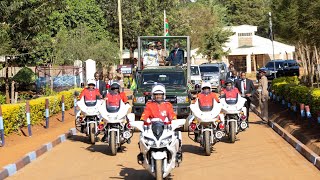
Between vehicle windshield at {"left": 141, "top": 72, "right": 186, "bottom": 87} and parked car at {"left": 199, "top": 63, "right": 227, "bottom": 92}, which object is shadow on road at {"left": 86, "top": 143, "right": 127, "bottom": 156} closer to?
vehicle windshield at {"left": 141, "top": 72, "right": 186, "bottom": 87}

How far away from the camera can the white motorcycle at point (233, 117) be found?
14383 mm

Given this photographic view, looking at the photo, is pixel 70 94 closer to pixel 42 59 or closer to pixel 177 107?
pixel 177 107

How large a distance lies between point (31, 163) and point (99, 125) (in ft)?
6.43

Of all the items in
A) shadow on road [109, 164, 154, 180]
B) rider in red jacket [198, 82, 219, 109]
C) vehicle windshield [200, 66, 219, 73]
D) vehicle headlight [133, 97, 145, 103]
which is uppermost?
vehicle windshield [200, 66, 219, 73]

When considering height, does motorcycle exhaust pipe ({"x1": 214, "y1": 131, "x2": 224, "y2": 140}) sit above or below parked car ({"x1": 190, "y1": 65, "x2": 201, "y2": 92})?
below

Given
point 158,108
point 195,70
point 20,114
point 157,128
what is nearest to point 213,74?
point 195,70

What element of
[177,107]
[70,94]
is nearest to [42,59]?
[70,94]

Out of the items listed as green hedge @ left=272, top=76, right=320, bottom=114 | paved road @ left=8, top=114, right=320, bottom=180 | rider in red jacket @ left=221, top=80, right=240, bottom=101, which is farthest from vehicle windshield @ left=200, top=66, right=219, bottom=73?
rider in red jacket @ left=221, top=80, right=240, bottom=101

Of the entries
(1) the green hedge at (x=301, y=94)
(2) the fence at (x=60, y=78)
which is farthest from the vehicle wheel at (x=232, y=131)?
(2) the fence at (x=60, y=78)

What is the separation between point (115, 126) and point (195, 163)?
221 cm

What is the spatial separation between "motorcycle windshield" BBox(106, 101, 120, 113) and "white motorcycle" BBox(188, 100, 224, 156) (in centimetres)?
182

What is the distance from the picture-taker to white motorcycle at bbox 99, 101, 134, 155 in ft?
41.9

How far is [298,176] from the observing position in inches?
401

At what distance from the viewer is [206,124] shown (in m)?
12.4
